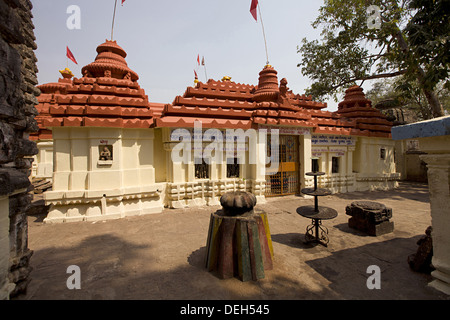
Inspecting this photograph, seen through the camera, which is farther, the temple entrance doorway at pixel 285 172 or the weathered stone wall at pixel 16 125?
the temple entrance doorway at pixel 285 172

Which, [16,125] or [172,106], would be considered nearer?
[16,125]

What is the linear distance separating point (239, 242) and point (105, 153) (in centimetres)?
627

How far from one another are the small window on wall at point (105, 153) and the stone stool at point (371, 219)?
853cm

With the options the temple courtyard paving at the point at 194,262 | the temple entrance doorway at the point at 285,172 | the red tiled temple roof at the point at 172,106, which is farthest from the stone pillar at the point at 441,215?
the temple entrance doorway at the point at 285,172

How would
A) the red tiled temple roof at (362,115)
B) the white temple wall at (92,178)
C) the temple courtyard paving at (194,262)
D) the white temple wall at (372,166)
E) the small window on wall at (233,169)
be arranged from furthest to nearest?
the red tiled temple roof at (362,115)
the white temple wall at (372,166)
the small window on wall at (233,169)
the white temple wall at (92,178)
the temple courtyard paving at (194,262)

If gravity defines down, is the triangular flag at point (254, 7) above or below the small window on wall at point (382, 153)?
above

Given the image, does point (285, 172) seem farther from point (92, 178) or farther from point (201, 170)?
point (92, 178)

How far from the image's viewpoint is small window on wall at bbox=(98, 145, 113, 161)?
7.50m

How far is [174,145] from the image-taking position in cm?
834

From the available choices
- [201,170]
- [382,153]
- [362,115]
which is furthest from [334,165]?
[201,170]

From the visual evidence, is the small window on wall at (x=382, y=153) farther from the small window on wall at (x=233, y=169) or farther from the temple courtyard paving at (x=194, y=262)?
the small window on wall at (x=233, y=169)

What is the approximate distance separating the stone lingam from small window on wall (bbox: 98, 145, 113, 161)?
5.56 metres

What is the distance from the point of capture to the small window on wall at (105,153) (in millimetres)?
7496
